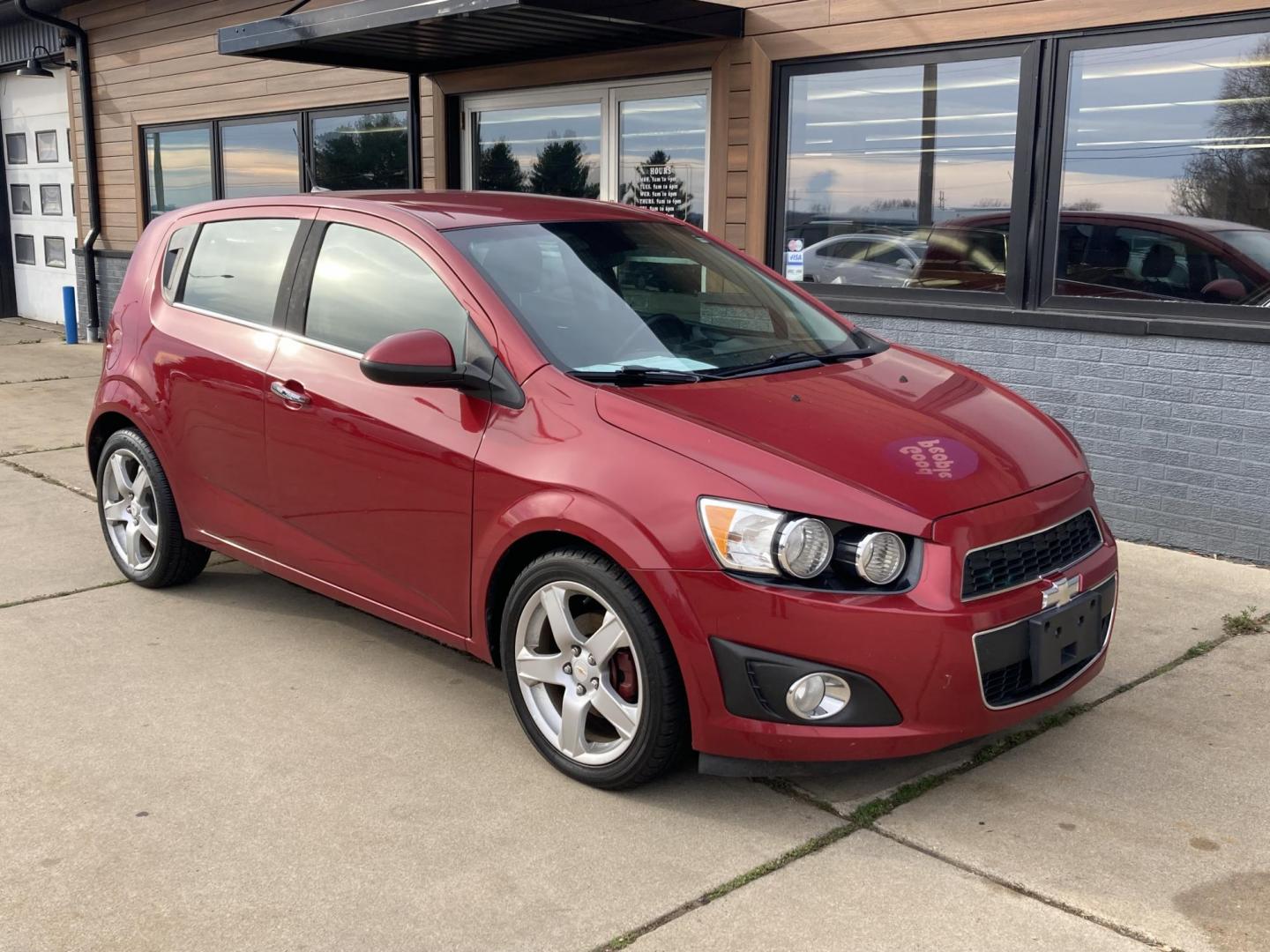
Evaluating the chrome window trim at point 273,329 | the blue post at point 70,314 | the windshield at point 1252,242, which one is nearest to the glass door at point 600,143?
the windshield at point 1252,242

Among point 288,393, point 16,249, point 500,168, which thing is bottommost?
point 288,393

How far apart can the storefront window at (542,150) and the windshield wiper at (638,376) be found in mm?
5312

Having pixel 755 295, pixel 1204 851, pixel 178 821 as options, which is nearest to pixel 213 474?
pixel 178 821

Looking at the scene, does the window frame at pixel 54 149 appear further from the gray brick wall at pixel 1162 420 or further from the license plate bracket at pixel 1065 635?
the license plate bracket at pixel 1065 635

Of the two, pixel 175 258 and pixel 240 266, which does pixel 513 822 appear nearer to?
pixel 240 266

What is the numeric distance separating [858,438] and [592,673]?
0.97m

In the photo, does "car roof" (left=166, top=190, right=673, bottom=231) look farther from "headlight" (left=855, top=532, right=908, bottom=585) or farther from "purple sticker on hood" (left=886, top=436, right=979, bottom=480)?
"headlight" (left=855, top=532, right=908, bottom=585)

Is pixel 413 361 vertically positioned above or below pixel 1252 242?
below

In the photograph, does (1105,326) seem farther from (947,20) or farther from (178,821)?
(178,821)

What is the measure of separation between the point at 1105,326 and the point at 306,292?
3.81 metres

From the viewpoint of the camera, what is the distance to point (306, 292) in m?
4.41

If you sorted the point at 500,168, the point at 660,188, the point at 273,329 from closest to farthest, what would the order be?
the point at 273,329
the point at 660,188
the point at 500,168

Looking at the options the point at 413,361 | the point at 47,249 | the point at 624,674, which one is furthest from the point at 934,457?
the point at 47,249

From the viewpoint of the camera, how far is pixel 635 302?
13.3ft
